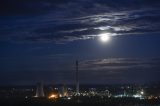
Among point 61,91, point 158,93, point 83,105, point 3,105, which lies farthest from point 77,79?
point 3,105

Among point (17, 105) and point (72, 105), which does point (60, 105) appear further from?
point (17, 105)

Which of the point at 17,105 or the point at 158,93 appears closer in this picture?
the point at 17,105

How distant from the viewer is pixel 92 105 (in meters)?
107

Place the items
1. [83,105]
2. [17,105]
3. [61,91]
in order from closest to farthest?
1. [17,105]
2. [83,105]
3. [61,91]

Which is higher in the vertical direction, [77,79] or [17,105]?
[77,79]

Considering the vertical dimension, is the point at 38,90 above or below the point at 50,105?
above

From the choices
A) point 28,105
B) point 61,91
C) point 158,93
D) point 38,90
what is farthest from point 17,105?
point 158,93

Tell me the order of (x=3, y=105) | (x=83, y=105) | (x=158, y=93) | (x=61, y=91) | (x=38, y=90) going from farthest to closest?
(x=158, y=93)
(x=61, y=91)
(x=38, y=90)
(x=83, y=105)
(x=3, y=105)

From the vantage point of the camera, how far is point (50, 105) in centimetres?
10375

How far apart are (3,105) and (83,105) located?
73.3 feet

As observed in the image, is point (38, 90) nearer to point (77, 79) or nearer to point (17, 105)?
point (77, 79)

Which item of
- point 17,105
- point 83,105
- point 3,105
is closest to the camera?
point 3,105

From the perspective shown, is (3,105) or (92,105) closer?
(3,105)

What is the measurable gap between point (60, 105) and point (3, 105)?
57.7ft
